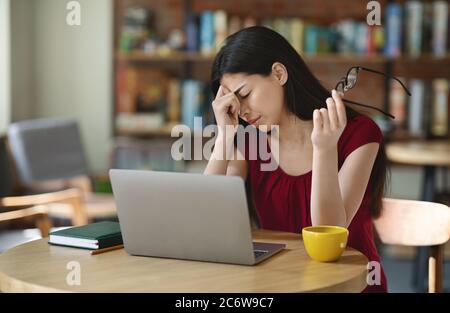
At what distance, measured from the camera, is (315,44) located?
454cm

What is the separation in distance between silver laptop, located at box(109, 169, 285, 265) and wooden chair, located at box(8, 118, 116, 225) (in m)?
2.22

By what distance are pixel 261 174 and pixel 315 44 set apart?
2.50 meters

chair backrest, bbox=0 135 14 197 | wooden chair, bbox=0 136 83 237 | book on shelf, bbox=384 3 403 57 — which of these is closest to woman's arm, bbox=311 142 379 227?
wooden chair, bbox=0 136 83 237

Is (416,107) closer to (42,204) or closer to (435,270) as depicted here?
(42,204)

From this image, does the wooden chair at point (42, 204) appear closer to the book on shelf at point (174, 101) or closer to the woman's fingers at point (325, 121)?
the book on shelf at point (174, 101)

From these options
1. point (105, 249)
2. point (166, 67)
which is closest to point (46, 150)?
point (166, 67)

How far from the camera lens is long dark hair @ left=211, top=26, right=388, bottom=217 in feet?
6.54

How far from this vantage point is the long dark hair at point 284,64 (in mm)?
1992

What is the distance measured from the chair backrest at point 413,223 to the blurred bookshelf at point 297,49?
7.74 feet

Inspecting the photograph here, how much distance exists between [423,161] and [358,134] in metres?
1.85

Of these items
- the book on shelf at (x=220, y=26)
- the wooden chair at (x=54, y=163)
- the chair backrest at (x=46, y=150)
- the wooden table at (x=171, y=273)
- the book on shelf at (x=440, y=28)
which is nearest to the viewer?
the wooden table at (x=171, y=273)

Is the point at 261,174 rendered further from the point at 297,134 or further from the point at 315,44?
the point at 315,44

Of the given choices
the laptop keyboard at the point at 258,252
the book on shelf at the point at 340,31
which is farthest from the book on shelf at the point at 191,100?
the laptop keyboard at the point at 258,252
